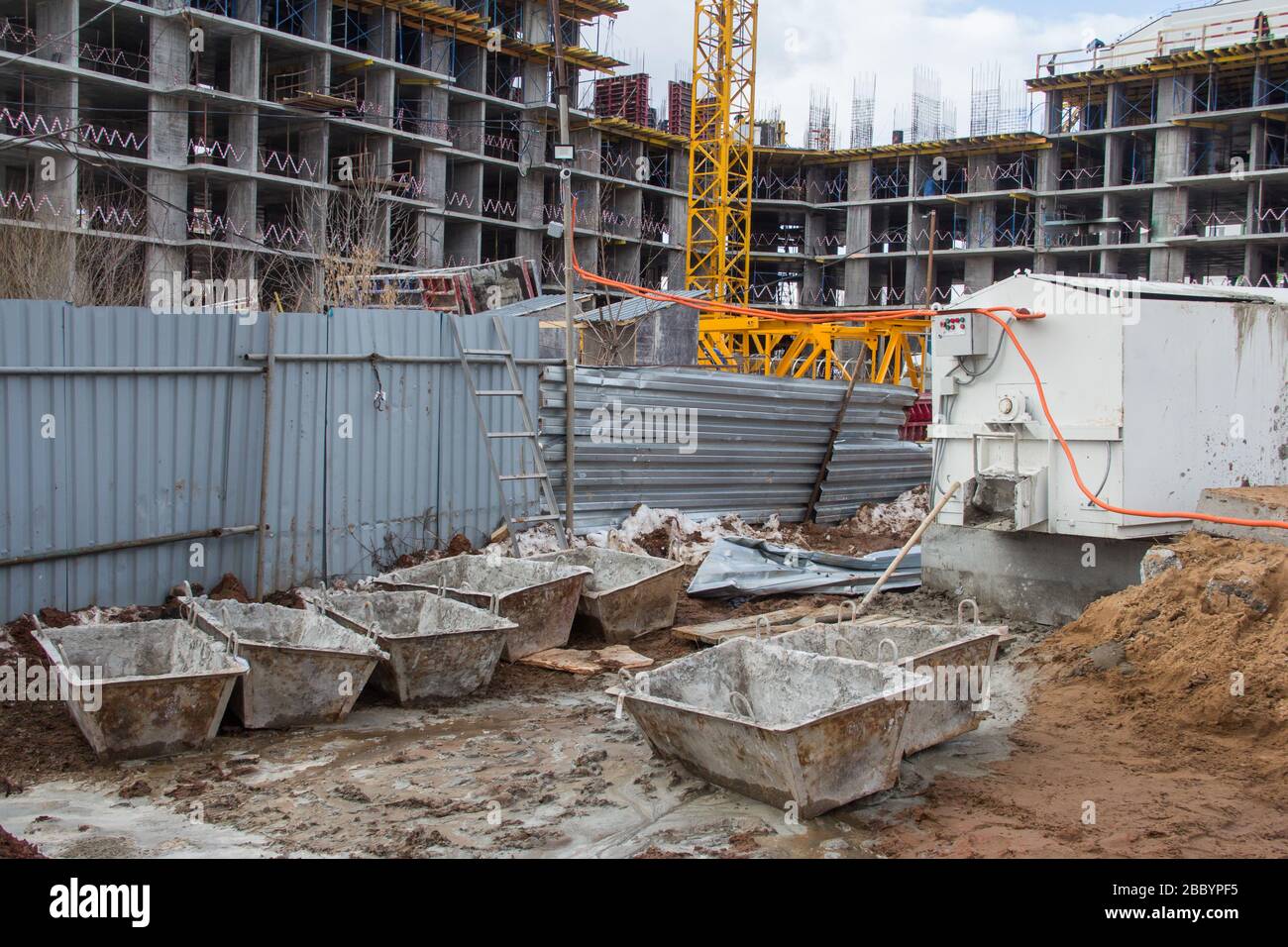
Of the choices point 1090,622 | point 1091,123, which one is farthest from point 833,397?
point 1091,123

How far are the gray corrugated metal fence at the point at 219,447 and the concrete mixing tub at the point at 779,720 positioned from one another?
15.5ft

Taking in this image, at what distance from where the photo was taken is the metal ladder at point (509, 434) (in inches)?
442

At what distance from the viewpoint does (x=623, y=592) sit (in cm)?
1009

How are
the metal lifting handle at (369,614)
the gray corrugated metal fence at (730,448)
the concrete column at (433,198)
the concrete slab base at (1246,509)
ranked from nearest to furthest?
the concrete slab base at (1246,509) → the metal lifting handle at (369,614) → the gray corrugated metal fence at (730,448) → the concrete column at (433,198)

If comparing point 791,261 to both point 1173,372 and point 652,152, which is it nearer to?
point 652,152

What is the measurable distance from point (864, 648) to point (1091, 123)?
62.7 meters

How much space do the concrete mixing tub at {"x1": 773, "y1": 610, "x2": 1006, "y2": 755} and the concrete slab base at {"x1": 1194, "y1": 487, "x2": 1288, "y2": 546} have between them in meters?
2.12

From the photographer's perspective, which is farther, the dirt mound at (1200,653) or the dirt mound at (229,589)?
the dirt mound at (229,589)

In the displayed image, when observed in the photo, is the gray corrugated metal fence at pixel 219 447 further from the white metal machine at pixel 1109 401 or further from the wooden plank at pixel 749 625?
the white metal machine at pixel 1109 401

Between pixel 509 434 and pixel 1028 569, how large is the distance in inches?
190

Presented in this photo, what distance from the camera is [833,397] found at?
15.8 metres

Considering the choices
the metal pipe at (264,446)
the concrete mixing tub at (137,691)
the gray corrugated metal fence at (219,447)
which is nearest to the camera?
the concrete mixing tub at (137,691)

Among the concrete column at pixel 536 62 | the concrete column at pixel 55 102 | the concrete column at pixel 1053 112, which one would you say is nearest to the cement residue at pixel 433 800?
the concrete column at pixel 55 102

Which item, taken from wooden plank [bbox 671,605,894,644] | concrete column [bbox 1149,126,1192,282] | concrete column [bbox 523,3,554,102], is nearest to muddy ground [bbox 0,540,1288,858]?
wooden plank [bbox 671,605,894,644]
